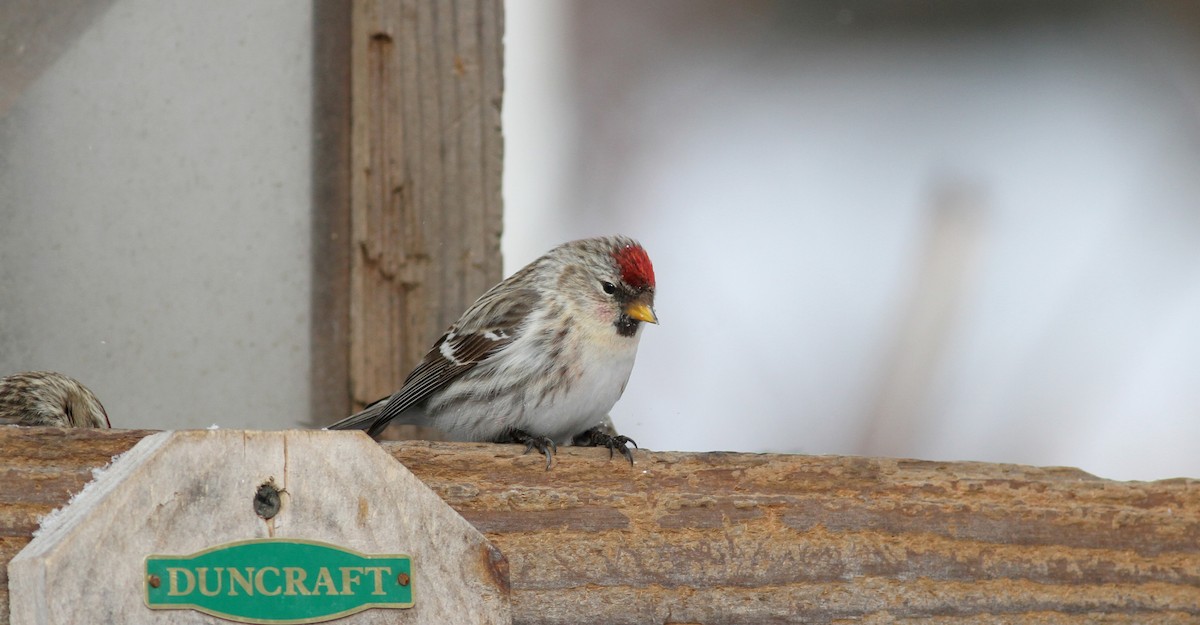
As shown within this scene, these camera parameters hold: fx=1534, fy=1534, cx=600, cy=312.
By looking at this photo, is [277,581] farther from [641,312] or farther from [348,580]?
[641,312]

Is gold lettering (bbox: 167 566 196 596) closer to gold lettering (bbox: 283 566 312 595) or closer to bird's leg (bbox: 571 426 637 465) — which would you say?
gold lettering (bbox: 283 566 312 595)

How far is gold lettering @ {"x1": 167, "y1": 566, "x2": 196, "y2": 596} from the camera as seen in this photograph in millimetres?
1688

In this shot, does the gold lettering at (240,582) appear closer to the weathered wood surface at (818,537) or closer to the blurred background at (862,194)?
the weathered wood surface at (818,537)

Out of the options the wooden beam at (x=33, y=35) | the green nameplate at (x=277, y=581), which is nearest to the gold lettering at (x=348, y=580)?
the green nameplate at (x=277, y=581)

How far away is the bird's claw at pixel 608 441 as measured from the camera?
6.66ft

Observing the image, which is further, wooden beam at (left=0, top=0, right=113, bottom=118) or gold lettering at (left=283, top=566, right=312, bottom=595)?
wooden beam at (left=0, top=0, right=113, bottom=118)

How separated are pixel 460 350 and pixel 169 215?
531 mm

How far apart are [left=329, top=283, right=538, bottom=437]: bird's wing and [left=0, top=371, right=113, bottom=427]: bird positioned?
0.40 meters

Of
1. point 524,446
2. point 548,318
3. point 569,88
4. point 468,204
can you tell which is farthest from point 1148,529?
point 569,88

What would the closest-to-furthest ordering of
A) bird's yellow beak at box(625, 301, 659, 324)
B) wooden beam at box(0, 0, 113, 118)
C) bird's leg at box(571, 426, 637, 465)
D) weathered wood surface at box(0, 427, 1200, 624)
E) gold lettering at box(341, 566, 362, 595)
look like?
gold lettering at box(341, 566, 362, 595), weathered wood surface at box(0, 427, 1200, 624), bird's leg at box(571, 426, 637, 465), wooden beam at box(0, 0, 113, 118), bird's yellow beak at box(625, 301, 659, 324)

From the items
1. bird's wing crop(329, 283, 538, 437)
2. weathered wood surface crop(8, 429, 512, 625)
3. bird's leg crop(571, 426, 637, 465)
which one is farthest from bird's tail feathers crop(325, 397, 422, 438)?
weathered wood surface crop(8, 429, 512, 625)

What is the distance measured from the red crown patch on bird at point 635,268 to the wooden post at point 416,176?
25cm

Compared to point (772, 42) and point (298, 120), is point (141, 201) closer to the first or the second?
point (298, 120)

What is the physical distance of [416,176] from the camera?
8.93 feet
